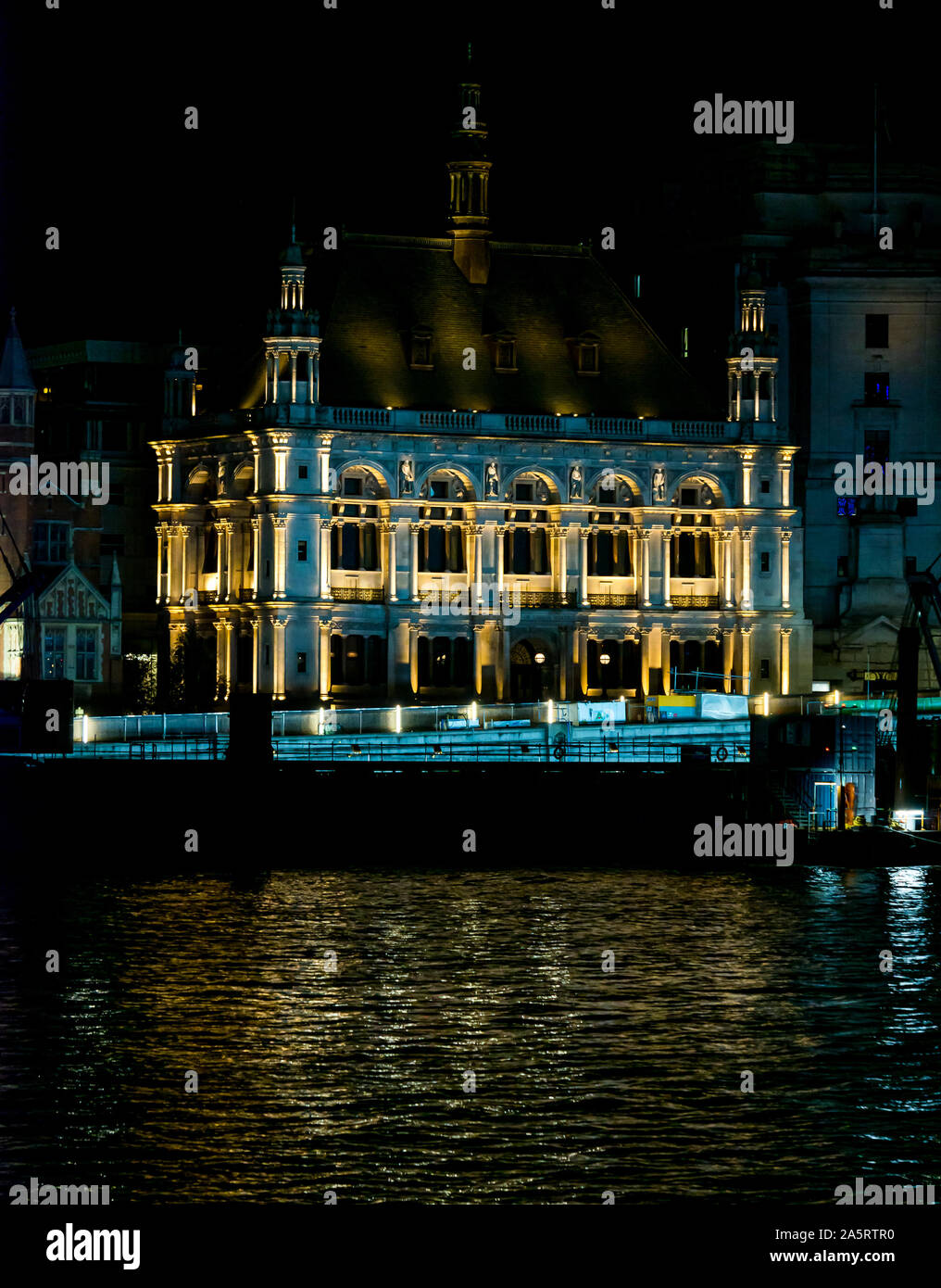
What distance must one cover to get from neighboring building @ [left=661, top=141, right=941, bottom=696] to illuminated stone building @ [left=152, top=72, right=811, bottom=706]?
478 cm

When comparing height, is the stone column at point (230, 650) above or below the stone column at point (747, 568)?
below

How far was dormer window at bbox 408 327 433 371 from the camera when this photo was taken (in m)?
140

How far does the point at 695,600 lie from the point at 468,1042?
81974 millimetres

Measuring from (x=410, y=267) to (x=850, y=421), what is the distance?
24476 millimetres

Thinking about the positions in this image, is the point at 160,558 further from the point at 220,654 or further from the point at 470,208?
the point at 470,208

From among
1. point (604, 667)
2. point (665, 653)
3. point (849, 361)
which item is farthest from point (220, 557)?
point (849, 361)

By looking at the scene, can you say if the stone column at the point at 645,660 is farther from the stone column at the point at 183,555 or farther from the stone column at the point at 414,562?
the stone column at the point at 183,555

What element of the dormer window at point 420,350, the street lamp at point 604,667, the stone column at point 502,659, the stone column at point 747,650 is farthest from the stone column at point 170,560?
the stone column at point 747,650

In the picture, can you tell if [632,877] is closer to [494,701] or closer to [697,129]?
[494,701]

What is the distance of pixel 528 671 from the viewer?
465ft

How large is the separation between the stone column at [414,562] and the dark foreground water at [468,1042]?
4414 centimetres

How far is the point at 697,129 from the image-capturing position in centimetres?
14125

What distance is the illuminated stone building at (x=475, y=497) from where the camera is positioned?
135m

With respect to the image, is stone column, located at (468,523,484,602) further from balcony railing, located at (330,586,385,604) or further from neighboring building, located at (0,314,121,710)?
neighboring building, located at (0,314,121,710)
